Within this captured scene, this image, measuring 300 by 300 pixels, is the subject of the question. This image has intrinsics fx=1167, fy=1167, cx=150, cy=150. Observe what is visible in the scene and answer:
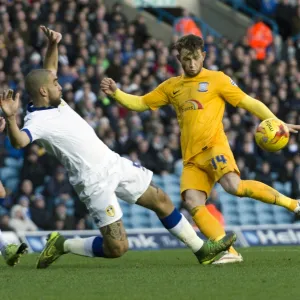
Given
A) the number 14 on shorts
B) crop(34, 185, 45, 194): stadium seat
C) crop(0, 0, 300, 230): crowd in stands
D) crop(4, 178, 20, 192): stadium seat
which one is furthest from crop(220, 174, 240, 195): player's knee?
crop(4, 178, 20, 192): stadium seat

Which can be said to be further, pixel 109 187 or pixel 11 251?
pixel 11 251

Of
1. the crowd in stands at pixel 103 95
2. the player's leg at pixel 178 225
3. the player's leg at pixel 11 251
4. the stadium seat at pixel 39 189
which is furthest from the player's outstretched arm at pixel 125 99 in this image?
the stadium seat at pixel 39 189

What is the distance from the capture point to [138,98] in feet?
39.4

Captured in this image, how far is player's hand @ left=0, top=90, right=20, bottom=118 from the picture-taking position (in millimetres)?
9656

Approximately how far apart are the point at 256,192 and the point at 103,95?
970 cm

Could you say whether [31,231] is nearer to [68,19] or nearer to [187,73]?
[68,19]

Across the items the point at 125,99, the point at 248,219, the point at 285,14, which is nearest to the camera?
the point at 125,99

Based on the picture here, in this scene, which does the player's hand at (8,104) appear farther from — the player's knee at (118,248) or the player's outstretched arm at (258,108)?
the player's outstretched arm at (258,108)

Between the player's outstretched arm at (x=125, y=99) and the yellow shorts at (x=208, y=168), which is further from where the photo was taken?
the player's outstretched arm at (x=125, y=99)

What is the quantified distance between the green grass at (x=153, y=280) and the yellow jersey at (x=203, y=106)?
1.22 m

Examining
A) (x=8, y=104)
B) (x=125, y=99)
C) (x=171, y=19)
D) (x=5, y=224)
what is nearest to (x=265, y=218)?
(x=5, y=224)

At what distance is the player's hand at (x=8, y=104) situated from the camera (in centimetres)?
966

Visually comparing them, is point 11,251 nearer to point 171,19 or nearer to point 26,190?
point 26,190

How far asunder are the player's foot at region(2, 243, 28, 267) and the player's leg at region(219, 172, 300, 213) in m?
2.06
